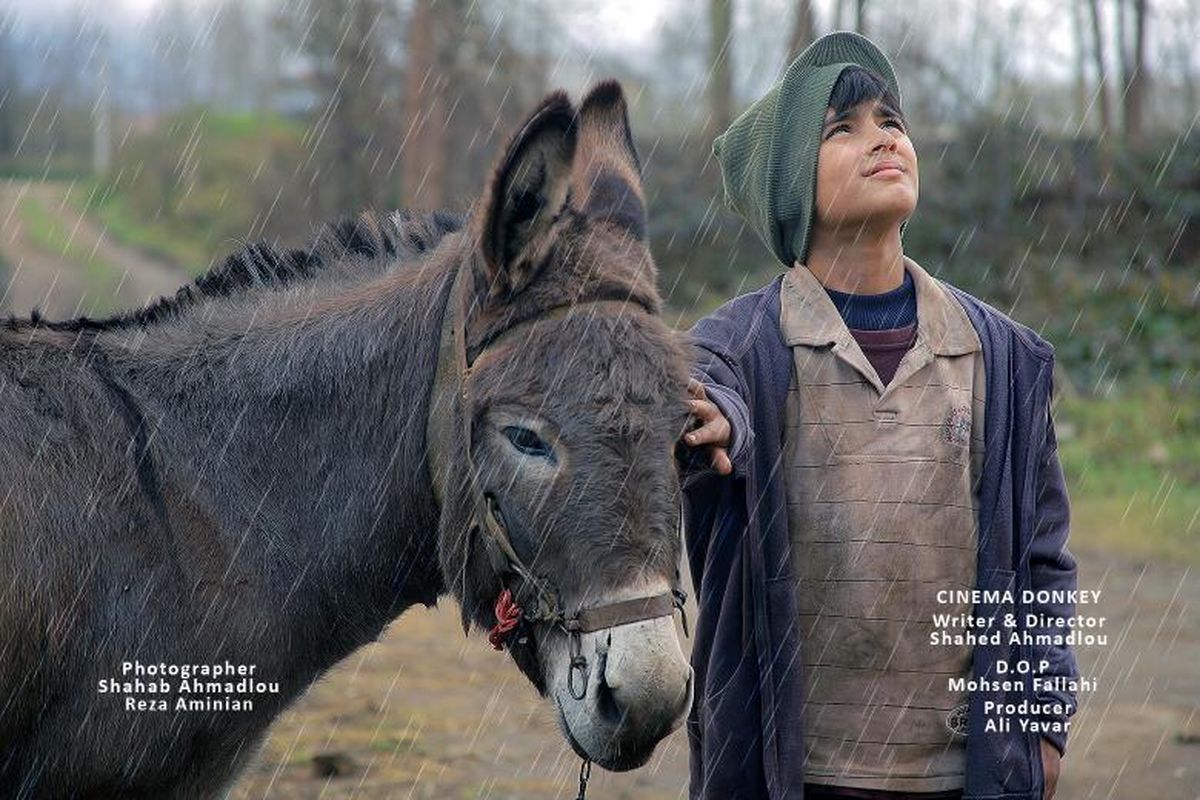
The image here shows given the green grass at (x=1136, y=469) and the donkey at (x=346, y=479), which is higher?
the donkey at (x=346, y=479)

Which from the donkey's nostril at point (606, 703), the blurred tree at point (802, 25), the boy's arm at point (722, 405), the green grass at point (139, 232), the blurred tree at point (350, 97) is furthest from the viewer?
the green grass at point (139, 232)

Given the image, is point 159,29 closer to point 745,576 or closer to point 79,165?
point 79,165

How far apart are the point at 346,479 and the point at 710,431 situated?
0.92 meters

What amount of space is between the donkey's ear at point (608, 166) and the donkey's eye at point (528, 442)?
1.89 ft

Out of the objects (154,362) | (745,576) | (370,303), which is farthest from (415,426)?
(745,576)

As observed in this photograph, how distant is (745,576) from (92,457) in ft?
5.23

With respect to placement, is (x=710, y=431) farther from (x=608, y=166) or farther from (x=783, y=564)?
(x=608, y=166)

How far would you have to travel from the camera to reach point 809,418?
3.37 metres

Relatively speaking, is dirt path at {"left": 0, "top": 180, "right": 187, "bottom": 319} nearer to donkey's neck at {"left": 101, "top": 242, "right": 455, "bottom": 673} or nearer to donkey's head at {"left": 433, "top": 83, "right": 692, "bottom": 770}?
donkey's neck at {"left": 101, "top": 242, "right": 455, "bottom": 673}

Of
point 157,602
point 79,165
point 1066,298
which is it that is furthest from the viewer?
point 79,165

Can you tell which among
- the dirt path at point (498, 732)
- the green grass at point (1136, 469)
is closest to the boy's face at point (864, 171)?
the dirt path at point (498, 732)

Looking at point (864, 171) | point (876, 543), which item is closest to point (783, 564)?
point (876, 543)

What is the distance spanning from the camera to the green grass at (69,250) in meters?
25.7

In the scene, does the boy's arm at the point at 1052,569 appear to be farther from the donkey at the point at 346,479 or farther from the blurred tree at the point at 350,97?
the blurred tree at the point at 350,97
